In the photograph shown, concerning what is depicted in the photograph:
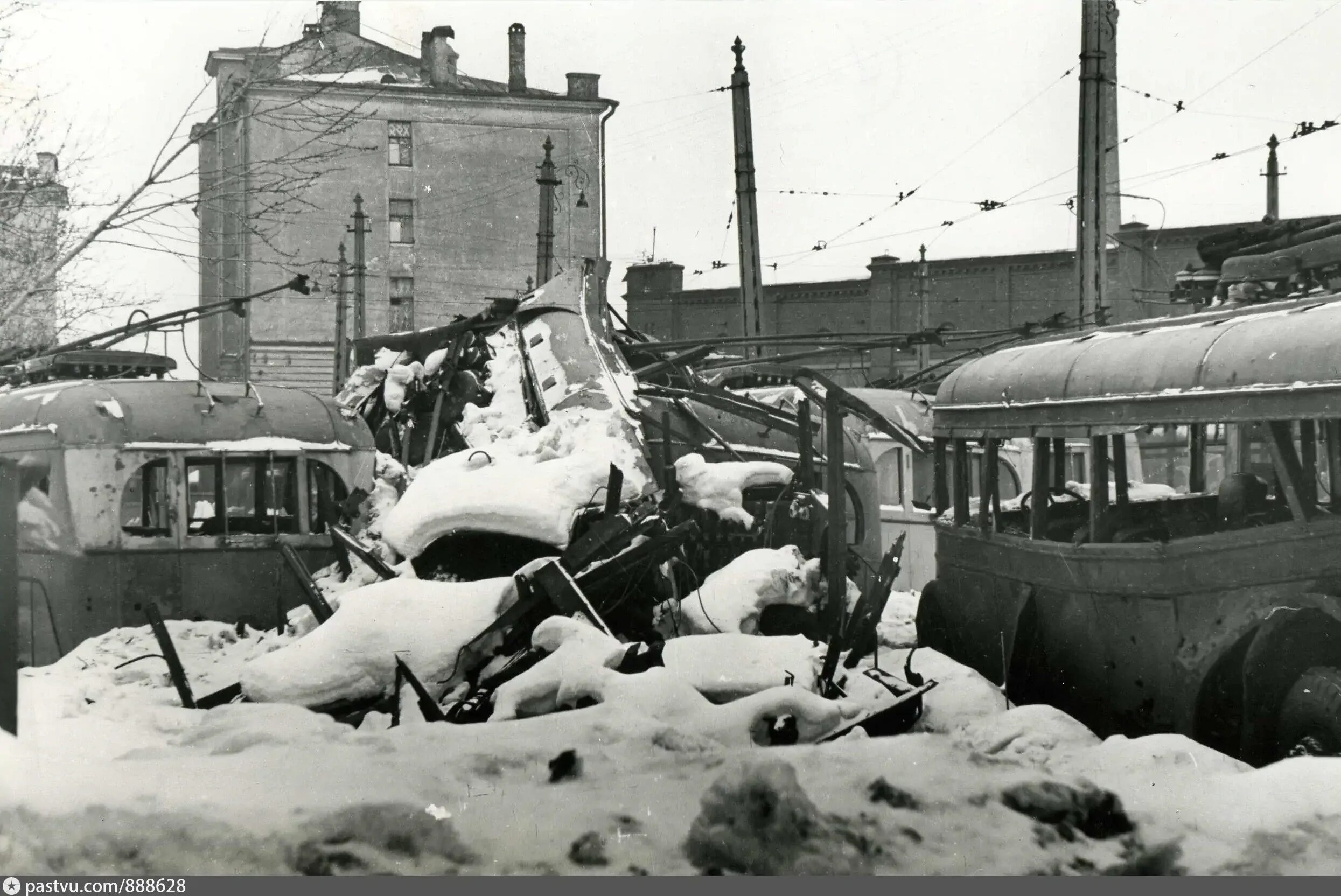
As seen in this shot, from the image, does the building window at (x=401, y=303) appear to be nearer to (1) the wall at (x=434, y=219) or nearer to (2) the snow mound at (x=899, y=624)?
(1) the wall at (x=434, y=219)

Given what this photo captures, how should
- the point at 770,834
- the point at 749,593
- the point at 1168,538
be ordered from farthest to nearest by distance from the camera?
1. the point at 749,593
2. the point at 1168,538
3. the point at 770,834

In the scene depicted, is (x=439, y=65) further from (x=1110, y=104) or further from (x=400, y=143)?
(x=1110, y=104)

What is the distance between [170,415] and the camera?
11297 millimetres

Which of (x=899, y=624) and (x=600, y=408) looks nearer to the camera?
(x=899, y=624)

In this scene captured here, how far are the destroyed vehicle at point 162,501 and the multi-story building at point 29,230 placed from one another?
48.5 inches

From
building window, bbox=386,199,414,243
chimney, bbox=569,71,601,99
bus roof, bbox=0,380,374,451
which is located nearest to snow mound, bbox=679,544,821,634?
bus roof, bbox=0,380,374,451

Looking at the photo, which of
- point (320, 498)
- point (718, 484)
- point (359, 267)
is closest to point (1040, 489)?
point (718, 484)

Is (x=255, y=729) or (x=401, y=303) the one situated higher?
(x=401, y=303)

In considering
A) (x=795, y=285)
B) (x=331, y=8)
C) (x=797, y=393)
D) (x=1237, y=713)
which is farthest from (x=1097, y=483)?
(x=795, y=285)

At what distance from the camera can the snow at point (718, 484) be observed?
425 inches

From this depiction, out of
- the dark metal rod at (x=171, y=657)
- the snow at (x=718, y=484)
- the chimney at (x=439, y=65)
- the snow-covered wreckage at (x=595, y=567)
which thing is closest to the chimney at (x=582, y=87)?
A: the chimney at (x=439, y=65)

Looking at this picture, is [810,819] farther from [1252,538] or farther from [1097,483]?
[1097,483]

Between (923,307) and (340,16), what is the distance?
38.3ft

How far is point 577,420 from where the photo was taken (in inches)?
462
